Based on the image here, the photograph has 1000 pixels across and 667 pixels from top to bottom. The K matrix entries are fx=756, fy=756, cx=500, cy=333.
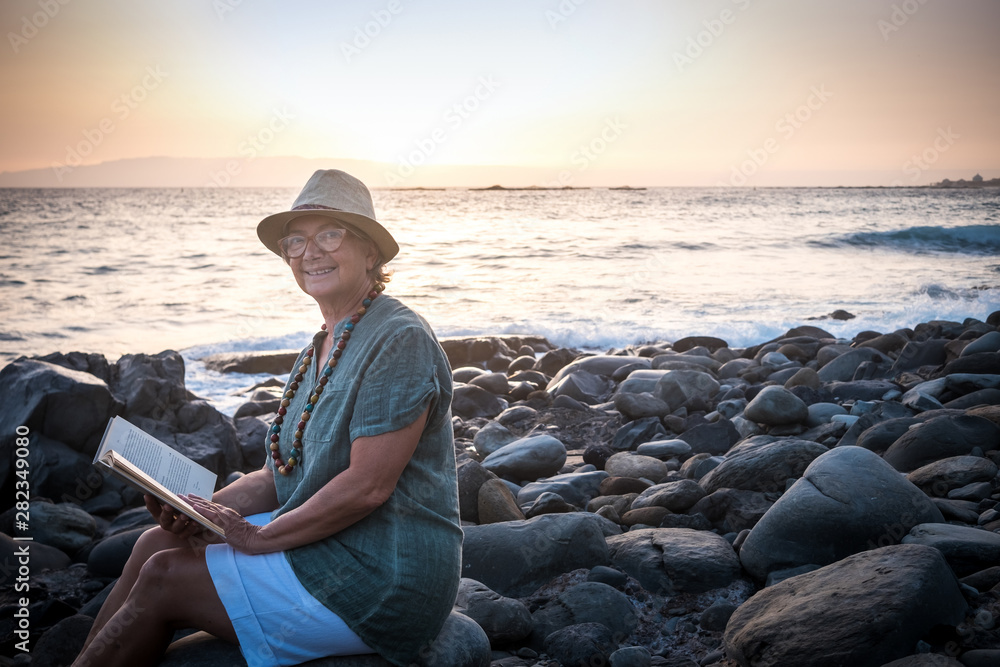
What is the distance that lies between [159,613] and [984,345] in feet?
27.2

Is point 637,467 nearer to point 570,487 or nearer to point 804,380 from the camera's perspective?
point 570,487

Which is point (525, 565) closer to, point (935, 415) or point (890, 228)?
point (935, 415)

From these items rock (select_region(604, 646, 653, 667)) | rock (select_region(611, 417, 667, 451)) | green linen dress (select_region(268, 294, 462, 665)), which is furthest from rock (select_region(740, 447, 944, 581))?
rock (select_region(611, 417, 667, 451))

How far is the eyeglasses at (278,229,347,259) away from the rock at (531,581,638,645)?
7.22ft

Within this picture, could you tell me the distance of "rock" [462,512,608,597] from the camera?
4.26 metres

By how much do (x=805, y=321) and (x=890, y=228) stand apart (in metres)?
25.1

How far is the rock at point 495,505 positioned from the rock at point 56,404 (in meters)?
3.75

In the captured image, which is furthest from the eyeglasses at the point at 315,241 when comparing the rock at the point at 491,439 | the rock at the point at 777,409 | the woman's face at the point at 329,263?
the rock at the point at 777,409

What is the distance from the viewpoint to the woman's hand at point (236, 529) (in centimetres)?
254

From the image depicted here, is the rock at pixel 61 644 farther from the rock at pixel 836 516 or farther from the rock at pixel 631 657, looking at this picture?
the rock at pixel 836 516

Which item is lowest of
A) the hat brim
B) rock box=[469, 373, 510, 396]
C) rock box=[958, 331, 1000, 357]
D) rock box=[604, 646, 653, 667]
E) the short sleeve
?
rock box=[469, 373, 510, 396]

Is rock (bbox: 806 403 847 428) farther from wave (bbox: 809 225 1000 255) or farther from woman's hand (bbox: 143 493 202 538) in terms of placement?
wave (bbox: 809 225 1000 255)

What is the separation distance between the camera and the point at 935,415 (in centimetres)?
576

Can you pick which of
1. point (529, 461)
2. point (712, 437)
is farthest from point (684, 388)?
point (529, 461)
